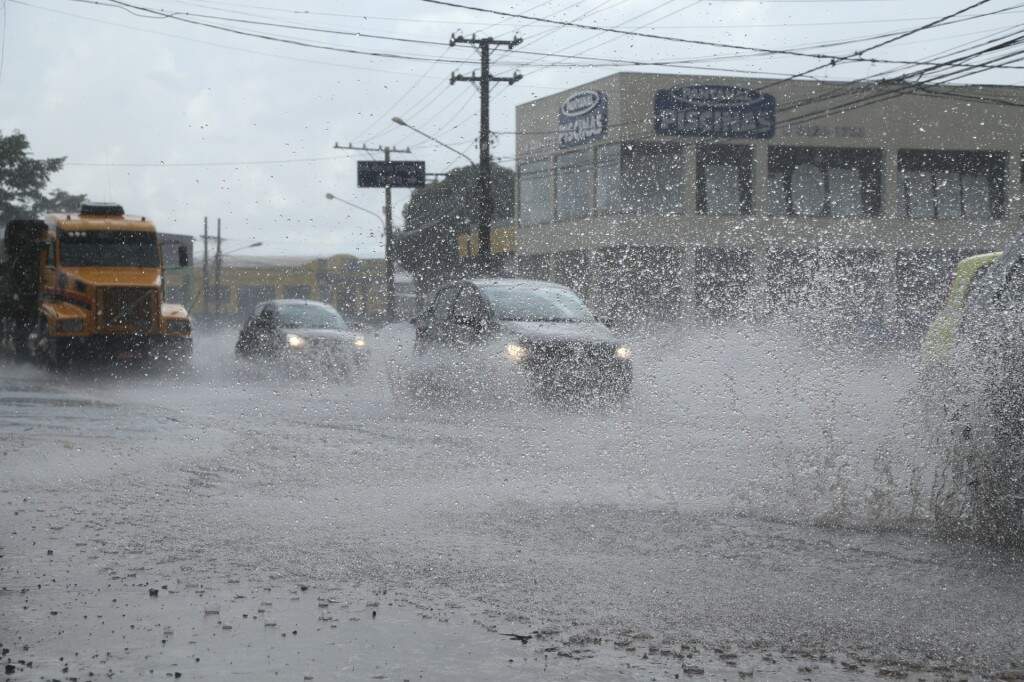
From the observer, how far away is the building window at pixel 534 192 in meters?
49.5

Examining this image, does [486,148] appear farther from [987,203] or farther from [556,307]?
[987,203]

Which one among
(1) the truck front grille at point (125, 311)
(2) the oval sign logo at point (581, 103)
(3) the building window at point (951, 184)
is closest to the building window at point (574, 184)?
(2) the oval sign logo at point (581, 103)

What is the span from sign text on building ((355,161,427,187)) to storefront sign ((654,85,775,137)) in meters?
9.73

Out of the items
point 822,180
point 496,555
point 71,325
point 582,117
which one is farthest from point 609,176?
point 496,555

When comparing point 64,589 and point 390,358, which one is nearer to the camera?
point 64,589

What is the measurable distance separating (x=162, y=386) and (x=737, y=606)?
51.4 feet

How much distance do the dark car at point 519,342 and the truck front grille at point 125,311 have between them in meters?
7.00

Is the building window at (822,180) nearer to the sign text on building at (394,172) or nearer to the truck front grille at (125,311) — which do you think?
the sign text on building at (394,172)

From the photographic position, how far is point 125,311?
73.6 ft

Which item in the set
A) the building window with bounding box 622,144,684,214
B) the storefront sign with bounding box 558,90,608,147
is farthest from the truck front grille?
the building window with bounding box 622,144,684,214

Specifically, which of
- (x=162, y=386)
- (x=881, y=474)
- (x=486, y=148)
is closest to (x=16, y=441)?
(x=881, y=474)

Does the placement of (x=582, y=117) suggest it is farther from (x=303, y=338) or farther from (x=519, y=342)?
(x=519, y=342)

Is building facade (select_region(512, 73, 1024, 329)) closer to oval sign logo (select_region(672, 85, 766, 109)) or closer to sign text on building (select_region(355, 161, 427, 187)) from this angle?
oval sign logo (select_region(672, 85, 766, 109))

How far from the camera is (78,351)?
2209 cm
